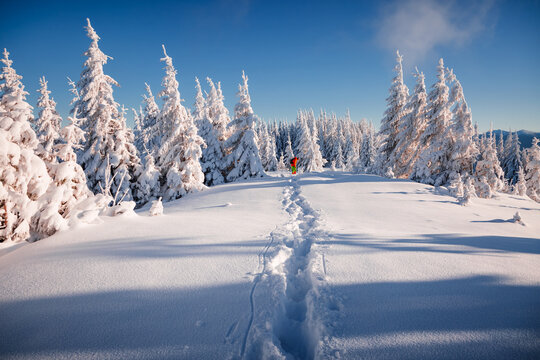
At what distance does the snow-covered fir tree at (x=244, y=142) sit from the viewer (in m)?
20.8

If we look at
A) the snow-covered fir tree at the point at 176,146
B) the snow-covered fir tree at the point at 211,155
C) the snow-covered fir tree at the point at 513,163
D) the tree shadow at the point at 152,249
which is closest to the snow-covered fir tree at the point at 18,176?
the tree shadow at the point at 152,249

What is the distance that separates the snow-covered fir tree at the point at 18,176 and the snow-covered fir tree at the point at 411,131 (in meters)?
23.9

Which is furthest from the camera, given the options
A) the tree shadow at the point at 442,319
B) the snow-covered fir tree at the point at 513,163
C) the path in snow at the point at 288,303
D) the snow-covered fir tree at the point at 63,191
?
the snow-covered fir tree at the point at 513,163

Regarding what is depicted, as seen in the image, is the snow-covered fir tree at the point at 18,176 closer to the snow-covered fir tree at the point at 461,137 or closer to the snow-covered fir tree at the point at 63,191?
the snow-covered fir tree at the point at 63,191

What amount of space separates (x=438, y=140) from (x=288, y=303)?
19906 millimetres

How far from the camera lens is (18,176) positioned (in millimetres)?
4984

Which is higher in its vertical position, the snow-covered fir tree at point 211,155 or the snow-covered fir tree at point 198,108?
the snow-covered fir tree at point 198,108

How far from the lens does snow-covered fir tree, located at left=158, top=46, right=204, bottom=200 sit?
1567 centimetres

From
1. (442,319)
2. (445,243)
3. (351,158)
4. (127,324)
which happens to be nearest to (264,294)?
(127,324)

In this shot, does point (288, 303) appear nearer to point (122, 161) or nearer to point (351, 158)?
point (122, 161)

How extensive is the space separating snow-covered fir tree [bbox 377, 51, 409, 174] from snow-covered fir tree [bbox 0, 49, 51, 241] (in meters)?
23.9

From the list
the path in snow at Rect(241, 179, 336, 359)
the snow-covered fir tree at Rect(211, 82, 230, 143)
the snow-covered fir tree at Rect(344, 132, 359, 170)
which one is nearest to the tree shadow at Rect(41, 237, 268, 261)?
the path in snow at Rect(241, 179, 336, 359)

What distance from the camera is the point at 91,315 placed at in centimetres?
270

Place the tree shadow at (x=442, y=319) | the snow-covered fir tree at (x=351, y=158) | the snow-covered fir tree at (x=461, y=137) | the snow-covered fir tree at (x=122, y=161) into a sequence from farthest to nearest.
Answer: the snow-covered fir tree at (x=351, y=158) < the snow-covered fir tree at (x=461, y=137) < the snow-covered fir tree at (x=122, y=161) < the tree shadow at (x=442, y=319)
